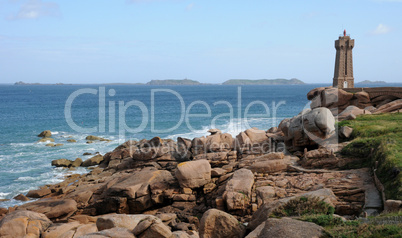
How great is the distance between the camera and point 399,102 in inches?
1177

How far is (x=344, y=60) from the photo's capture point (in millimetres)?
44375

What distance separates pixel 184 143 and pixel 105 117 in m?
47.4

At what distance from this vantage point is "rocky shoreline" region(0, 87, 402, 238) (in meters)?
12.7

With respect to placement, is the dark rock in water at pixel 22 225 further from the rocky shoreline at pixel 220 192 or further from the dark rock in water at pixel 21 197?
the dark rock in water at pixel 21 197

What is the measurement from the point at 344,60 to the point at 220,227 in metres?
37.6

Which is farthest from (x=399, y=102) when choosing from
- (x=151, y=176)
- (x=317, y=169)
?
(x=151, y=176)

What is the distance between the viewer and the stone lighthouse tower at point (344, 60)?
44000 millimetres

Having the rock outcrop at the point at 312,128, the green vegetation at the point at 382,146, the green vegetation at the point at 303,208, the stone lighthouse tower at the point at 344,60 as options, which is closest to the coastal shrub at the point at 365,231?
the green vegetation at the point at 303,208

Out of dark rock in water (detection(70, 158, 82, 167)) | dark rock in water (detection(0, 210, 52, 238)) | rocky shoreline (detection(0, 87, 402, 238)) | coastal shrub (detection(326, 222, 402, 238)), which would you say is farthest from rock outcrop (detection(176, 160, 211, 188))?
dark rock in water (detection(70, 158, 82, 167))

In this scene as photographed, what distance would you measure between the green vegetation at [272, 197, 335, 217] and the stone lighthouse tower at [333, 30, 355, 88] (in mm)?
34973

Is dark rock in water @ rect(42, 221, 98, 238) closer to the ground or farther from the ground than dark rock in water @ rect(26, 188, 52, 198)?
farther from the ground

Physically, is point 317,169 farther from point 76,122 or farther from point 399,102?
point 76,122

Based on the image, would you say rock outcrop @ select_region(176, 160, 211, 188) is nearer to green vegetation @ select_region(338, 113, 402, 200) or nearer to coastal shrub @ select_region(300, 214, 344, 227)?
green vegetation @ select_region(338, 113, 402, 200)

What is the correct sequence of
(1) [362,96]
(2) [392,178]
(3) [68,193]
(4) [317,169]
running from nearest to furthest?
1. (2) [392,178]
2. (4) [317,169]
3. (3) [68,193]
4. (1) [362,96]
